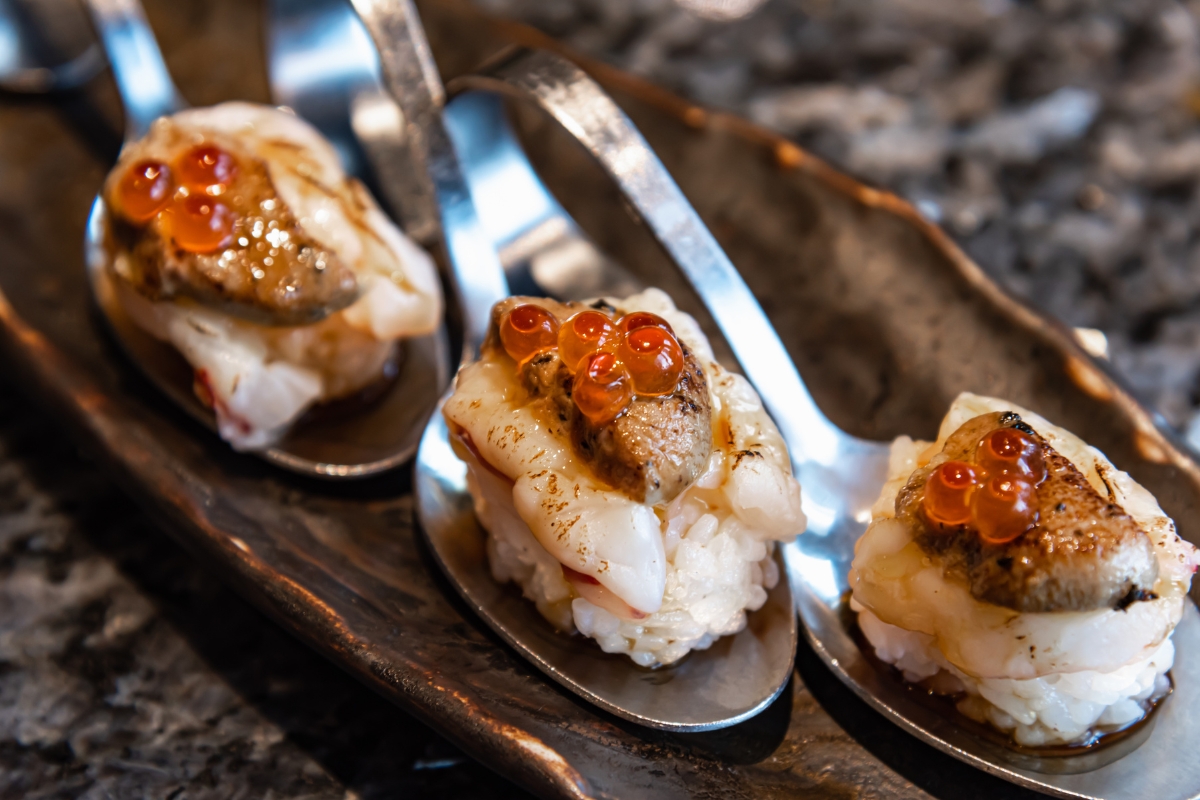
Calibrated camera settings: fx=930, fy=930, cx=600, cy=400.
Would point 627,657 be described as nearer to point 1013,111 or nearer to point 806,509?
point 806,509

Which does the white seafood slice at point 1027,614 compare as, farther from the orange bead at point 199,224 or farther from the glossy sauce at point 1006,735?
the orange bead at point 199,224

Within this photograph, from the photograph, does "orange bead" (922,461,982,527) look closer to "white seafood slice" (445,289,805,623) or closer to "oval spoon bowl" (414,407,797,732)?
"white seafood slice" (445,289,805,623)

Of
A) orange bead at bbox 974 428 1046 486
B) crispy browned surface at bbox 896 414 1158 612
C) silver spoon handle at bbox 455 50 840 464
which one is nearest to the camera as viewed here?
crispy browned surface at bbox 896 414 1158 612

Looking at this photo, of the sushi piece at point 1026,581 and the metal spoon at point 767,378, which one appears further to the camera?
the metal spoon at point 767,378

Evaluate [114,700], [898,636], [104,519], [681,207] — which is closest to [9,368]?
[104,519]

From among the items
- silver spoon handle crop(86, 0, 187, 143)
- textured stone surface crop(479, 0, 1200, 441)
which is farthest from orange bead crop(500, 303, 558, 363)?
silver spoon handle crop(86, 0, 187, 143)

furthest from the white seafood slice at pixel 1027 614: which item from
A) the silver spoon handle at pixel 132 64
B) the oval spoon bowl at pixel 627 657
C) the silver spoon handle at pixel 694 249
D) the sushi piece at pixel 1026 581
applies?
the silver spoon handle at pixel 132 64
